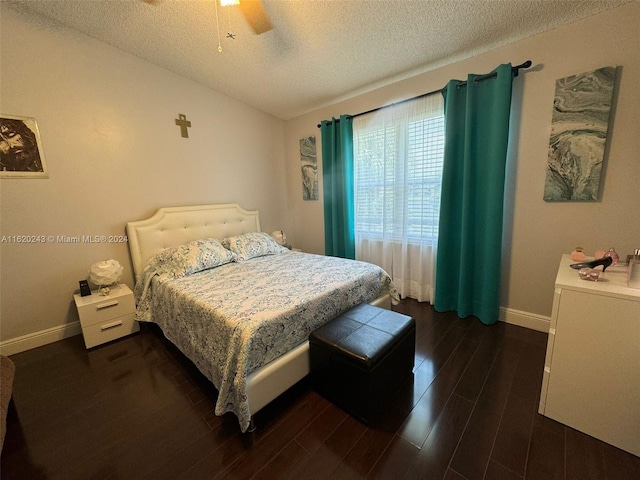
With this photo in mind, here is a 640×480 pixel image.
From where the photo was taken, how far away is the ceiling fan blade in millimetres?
1448

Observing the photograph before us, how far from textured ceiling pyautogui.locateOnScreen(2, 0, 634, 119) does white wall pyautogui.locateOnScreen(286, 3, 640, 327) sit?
97mm

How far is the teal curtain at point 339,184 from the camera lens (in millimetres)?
3096

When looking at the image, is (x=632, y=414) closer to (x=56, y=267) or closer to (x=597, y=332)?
(x=597, y=332)

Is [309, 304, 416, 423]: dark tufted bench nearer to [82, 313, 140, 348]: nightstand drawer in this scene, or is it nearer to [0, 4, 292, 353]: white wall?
[82, 313, 140, 348]: nightstand drawer

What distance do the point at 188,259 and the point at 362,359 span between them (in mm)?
1818

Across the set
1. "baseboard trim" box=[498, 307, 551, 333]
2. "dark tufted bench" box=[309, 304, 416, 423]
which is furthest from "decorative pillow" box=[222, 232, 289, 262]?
"baseboard trim" box=[498, 307, 551, 333]

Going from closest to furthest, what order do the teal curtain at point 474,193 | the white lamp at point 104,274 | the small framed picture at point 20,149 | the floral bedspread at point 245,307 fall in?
the floral bedspread at point 245,307, the small framed picture at point 20,149, the teal curtain at point 474,193, the white lamp at point 104,274

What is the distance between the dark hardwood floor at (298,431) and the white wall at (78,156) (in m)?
0.65

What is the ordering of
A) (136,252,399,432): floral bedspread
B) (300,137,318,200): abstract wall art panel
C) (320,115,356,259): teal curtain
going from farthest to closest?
1. (300,137,318,200): abstract wall art panel
2. (320,115,356,259): teal curtain
3. (136,252,399,432): floral bedspread

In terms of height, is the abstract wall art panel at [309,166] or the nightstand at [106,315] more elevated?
the abstract wall art panel at [309,166]

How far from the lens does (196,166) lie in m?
2.91

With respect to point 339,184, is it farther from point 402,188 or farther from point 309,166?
point 402,188

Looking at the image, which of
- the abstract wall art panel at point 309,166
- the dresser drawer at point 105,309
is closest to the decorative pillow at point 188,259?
the dresser drawer at point 105,309

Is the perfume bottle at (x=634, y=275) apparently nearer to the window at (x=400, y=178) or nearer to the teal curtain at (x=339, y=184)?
the window at (x=400, y=178)
